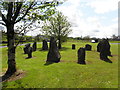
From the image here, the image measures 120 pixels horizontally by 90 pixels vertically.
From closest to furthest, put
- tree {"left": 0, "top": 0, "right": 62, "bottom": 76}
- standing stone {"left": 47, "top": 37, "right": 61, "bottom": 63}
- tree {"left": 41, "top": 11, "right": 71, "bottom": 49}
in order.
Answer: tree {"left": 0, "top": 0, "right": 62, "bottom": 76}
standing stone {"left": 47, "top": 37, "right": 61, "bottom": 63}
tree {"left": 41, "top": 11, "right": 71, "bottom": 49}

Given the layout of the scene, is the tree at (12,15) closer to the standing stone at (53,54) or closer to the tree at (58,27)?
the standing stone at (53,54)

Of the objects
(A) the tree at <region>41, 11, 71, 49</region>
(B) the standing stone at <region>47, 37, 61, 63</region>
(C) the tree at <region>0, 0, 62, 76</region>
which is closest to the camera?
(C) the tree at <region>0, 0, 62, 76</region>

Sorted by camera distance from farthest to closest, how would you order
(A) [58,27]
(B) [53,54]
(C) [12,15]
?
(A) [58,27] → (B) [53,54] → (C) [12,15]

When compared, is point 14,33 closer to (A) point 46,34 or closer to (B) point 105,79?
(B) point 105,79

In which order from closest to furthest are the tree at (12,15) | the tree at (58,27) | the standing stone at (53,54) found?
the tree at (12,15)
the standing stone at (53,54)
the tree at (58,27)

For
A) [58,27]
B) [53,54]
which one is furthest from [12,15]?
[58,27]

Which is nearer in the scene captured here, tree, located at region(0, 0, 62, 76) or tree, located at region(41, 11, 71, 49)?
tree, located at region(0, 0, 62, 76)

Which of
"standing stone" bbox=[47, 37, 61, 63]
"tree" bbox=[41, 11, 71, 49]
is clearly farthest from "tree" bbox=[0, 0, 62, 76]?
"tree" bbox=[41, 11, 71, 49]

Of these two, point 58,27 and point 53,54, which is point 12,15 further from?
point 58,27

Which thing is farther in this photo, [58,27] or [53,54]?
[58,27]

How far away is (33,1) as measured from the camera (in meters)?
14.5

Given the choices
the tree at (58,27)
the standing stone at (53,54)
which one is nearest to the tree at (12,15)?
the standing stone at (53,54)

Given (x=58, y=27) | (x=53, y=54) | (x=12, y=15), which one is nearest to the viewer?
(x=12, y=15)

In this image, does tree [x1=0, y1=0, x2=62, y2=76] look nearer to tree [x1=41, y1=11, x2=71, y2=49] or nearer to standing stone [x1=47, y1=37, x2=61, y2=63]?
standing stone [x1=47, y1=37, x2=61, y2=63]
